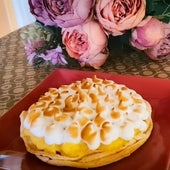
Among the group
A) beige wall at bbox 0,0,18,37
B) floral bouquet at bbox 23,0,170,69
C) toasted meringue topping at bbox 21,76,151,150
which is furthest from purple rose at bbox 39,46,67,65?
beige wall at bbox 0,0,18,37

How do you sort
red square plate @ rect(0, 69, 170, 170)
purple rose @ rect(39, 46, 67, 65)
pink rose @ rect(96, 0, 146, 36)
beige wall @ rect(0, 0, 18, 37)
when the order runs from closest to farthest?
red square plate @ rect(0, 69, 170, 170) → pink rose @ rect(96, 0, 146, 36) → purple rose @ rect(39, 46, 67, 65) → beige wall @ rect(0, 0, 18, 37)

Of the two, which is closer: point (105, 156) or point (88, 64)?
point (105, 156)

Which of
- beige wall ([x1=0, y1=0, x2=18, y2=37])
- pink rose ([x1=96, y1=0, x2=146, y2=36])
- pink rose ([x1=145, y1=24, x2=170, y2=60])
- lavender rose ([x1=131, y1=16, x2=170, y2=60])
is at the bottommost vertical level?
beige wall ([x1=0, y1=0, x2=18, y2=37])

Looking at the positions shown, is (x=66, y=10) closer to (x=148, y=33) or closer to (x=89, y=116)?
(x=148, y=33)

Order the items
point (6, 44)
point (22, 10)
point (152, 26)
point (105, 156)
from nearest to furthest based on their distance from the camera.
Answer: point (105, 156)
point (152, 26)
point (6, 44)
point (22, 10)

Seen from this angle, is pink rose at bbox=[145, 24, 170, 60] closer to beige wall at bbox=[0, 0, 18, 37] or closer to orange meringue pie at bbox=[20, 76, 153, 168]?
orange meringue pie at bbox=[20, 76, 153, 168]

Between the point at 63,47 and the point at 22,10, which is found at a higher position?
the point at 63,47

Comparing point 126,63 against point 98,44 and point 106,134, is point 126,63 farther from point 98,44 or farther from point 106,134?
point 106,134

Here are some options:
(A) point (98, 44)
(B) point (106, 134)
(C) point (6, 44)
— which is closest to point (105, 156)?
(B) point (106, 134)
